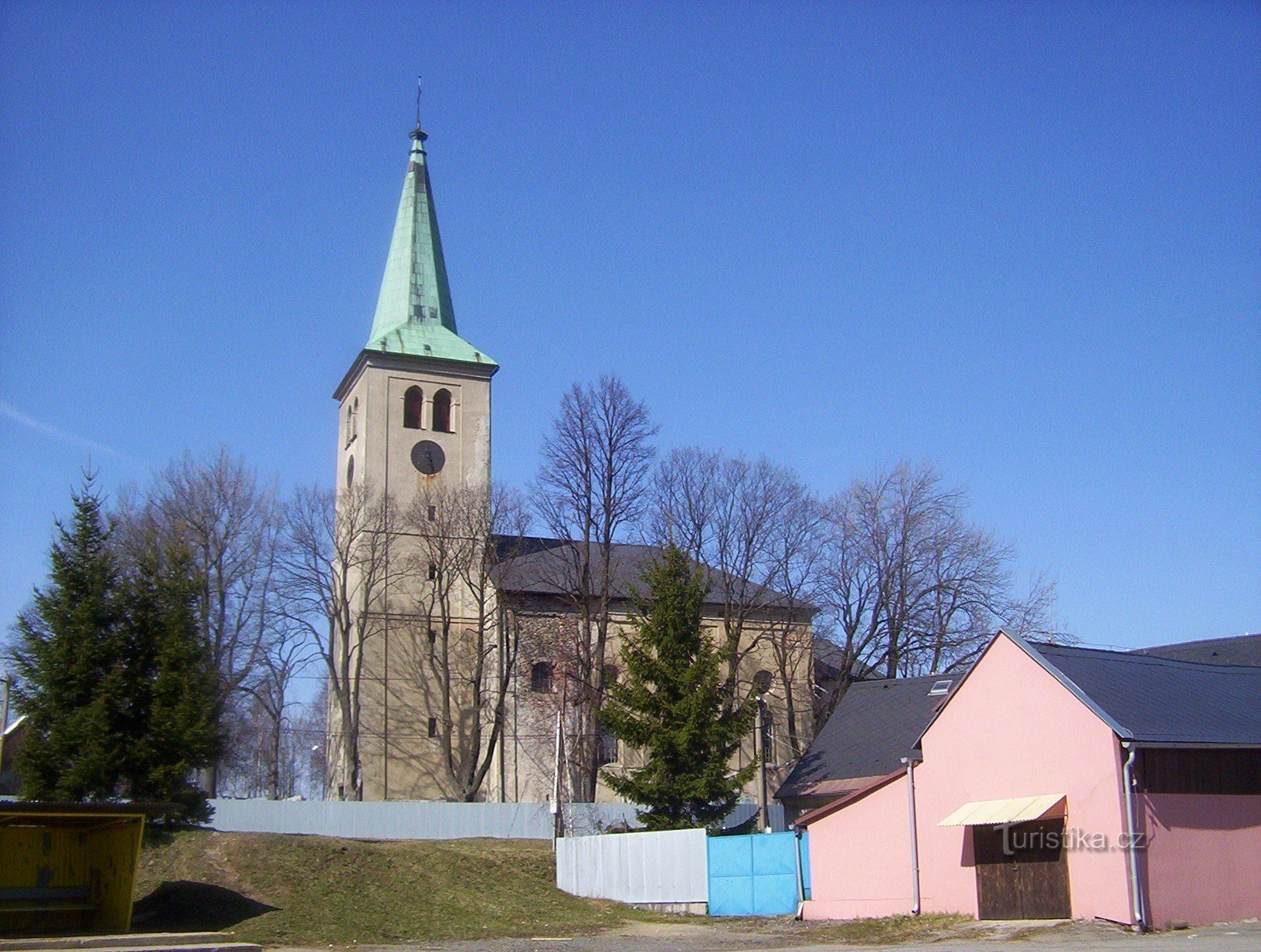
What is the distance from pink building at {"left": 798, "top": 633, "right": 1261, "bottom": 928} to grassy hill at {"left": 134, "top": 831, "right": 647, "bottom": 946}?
7.04 meters

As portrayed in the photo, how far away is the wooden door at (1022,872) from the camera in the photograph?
2192cm

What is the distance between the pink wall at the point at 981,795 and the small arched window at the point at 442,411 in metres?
32.0

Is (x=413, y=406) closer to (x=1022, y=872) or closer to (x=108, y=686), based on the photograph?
(x=108, y=686)

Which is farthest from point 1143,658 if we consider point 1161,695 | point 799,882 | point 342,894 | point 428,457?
point 428,457

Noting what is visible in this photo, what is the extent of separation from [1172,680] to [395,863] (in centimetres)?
1879

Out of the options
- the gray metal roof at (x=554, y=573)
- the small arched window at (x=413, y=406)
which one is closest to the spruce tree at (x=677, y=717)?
the gray metal roof at (x=554, y=573)

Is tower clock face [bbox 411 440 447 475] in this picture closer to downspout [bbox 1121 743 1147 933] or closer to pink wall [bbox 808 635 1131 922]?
pink wall [bbox 808 635 1131 922]

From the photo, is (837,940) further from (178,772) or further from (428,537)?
(428,537)

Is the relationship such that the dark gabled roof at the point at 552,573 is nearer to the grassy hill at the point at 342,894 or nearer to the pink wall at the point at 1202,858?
the grassy hill at the point at 342,894

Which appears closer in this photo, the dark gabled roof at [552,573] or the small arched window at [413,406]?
the dark gabled roof at [552,573]

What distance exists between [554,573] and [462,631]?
14.8ft

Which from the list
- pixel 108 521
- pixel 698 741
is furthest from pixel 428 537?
pixel 698 741

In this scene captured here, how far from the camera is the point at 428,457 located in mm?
54125

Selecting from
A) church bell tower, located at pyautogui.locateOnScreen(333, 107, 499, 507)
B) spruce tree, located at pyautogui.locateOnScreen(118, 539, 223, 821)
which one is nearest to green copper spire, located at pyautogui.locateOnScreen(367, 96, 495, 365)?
church bell tower, located at pyautogui.locateOnScreen(333, 107, 499, 507)
